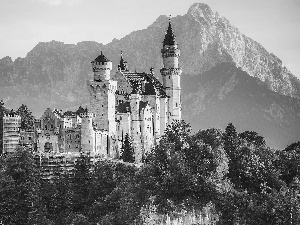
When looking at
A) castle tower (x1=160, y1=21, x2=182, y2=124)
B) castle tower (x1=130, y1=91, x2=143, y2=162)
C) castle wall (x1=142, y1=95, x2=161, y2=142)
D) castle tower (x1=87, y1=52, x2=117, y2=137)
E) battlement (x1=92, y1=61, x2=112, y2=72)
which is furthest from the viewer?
castle tower (x1=160, y1=21, x2=182, y2=124)

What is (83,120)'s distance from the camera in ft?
341

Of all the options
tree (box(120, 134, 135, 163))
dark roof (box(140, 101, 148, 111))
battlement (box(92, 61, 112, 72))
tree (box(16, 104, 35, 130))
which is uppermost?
battlement (box(92, 61, 112, 72))

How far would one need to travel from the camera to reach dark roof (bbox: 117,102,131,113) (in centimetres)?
11394

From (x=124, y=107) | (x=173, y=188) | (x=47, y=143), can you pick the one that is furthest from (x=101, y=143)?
(x=173, y=188)

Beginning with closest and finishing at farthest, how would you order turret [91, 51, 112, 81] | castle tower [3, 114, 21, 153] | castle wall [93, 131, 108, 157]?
1. castle tower [3, 114, 21, 153]
2. castle wall [93, 131, 108, 157]
3. turret [91, 51, 112, 81]

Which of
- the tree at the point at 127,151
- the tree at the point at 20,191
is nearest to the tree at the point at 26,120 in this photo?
the tree at the point at 20,191

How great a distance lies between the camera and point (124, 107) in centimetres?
11475

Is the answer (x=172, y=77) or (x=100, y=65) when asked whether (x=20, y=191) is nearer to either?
(x=100, y=65)

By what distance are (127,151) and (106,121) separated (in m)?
6.42

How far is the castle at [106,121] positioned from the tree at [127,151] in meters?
1.76

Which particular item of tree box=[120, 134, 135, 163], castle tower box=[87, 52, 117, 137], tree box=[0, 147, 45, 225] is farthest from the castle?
tree box=[0, 147, 45, 225]

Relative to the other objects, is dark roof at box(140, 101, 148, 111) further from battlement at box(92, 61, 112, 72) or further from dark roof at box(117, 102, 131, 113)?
battlement at box(92, 61, 112, 72)

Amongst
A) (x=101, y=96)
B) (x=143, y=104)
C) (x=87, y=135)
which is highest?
(x=101, y=96)

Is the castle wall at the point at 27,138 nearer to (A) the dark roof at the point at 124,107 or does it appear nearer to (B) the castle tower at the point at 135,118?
(A) the dark roof at the point at 124,107
